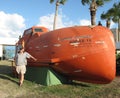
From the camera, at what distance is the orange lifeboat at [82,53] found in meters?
10.6

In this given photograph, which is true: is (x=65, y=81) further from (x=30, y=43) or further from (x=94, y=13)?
(x=94, y=13)

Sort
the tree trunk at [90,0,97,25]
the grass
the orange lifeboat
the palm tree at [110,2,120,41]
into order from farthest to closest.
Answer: the palm tree at [110,2,120,41], the tree trunk at [90,0,97,25], the orange lifeboat, the grass

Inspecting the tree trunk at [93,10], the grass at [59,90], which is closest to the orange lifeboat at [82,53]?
the grass at [59,90]

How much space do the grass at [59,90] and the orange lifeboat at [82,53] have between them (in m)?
0.44

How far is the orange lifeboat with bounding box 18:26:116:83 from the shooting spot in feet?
34.7

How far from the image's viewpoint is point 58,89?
36.5ft

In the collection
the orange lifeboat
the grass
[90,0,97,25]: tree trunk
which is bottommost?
the grass

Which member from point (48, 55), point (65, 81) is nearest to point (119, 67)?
point (65, 81)

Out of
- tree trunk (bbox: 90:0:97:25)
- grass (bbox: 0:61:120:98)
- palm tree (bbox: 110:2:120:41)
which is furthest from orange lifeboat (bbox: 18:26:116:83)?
palm tree (bbox: 110:2:120:41)

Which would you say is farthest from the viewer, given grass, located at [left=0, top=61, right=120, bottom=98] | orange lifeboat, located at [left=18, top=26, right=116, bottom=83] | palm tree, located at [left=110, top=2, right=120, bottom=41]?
palm tree, located at [left=110, top=2, right=120, bottom=41]

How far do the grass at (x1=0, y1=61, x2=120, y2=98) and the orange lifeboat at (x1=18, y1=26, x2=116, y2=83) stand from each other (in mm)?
443

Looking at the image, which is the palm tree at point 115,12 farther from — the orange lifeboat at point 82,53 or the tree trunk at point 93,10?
the orange lifeboat at point 82,53

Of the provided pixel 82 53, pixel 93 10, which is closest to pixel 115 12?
pixel 93 10

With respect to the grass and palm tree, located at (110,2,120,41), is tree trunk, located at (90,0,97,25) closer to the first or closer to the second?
palm tree, located at (110,2,120,41)
